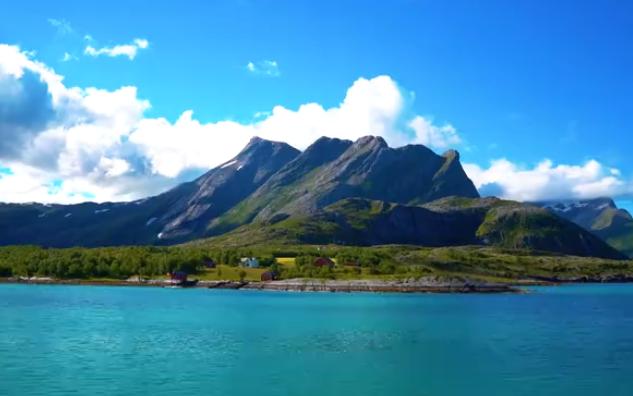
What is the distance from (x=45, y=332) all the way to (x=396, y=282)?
4367 inches

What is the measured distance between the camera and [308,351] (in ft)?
204

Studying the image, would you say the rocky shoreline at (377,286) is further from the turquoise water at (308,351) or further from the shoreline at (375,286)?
the turquoise water at (308,351)

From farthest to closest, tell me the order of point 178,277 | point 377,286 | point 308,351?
point 178,277, point 377,286, point 308,351

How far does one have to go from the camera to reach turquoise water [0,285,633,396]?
46344mm

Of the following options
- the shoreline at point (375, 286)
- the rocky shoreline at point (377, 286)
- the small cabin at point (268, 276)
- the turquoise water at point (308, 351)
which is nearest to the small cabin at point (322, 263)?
the small cabin at point (268, 276)

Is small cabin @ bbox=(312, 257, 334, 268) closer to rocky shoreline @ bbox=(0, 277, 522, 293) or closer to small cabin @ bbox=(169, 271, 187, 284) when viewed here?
rocky shoreline @ bbox=(0, 277, 522, 293)

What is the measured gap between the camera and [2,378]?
46.0 metres

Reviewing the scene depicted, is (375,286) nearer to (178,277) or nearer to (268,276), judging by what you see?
(268,276)

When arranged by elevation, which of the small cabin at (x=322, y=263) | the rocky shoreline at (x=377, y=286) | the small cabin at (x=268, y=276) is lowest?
the rocky shoreline at (x=377, y=286)

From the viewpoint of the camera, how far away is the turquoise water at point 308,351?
4634 cm

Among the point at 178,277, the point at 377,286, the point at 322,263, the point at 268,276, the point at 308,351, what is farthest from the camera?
the point at 322,263

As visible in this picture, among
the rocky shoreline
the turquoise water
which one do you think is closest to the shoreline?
the rocky shoreline

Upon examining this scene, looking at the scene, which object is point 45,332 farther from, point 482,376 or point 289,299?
point 289,299

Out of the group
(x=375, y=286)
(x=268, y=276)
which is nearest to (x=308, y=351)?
(x=375, y=286)
